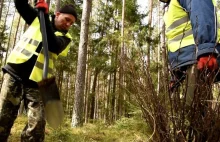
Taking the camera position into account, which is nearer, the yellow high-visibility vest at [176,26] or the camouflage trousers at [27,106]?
the yellow high-visibility vest at [176,26]

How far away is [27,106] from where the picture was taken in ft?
10.1

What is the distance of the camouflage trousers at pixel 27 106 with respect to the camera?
9.58ft

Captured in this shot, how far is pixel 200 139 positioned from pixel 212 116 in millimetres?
192

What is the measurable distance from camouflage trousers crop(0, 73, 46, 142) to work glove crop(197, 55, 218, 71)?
181 centimetres

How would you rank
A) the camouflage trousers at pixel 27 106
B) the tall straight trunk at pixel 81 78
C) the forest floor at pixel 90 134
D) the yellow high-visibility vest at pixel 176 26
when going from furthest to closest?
1. the tall straight trunk at pixel 81 78
2. the forest floor at pixel 90 134
3. the camouflage trousers at pixel 27 106
4. the yellow high-visibility vest at pixel 176 26

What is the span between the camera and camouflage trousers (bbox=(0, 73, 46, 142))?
2920mm

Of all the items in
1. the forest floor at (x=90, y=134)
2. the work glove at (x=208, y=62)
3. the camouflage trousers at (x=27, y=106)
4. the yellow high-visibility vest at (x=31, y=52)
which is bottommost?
the forest floor at (x=90, y=134)

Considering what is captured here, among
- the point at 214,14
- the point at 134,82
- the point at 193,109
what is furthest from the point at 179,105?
the point at 214,14

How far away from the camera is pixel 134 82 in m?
2.29

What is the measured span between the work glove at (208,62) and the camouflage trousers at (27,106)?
181 cm

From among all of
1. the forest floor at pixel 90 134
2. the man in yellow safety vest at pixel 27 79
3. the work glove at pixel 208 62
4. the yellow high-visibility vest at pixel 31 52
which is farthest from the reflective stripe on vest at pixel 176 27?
the yellow high-visibility vest at pixel 31 52

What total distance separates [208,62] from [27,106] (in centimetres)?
204

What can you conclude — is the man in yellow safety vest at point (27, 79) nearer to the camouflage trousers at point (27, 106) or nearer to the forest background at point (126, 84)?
the camouflage trousers at point (27, 106)

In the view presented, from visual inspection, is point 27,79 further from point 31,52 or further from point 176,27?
point 176,27
